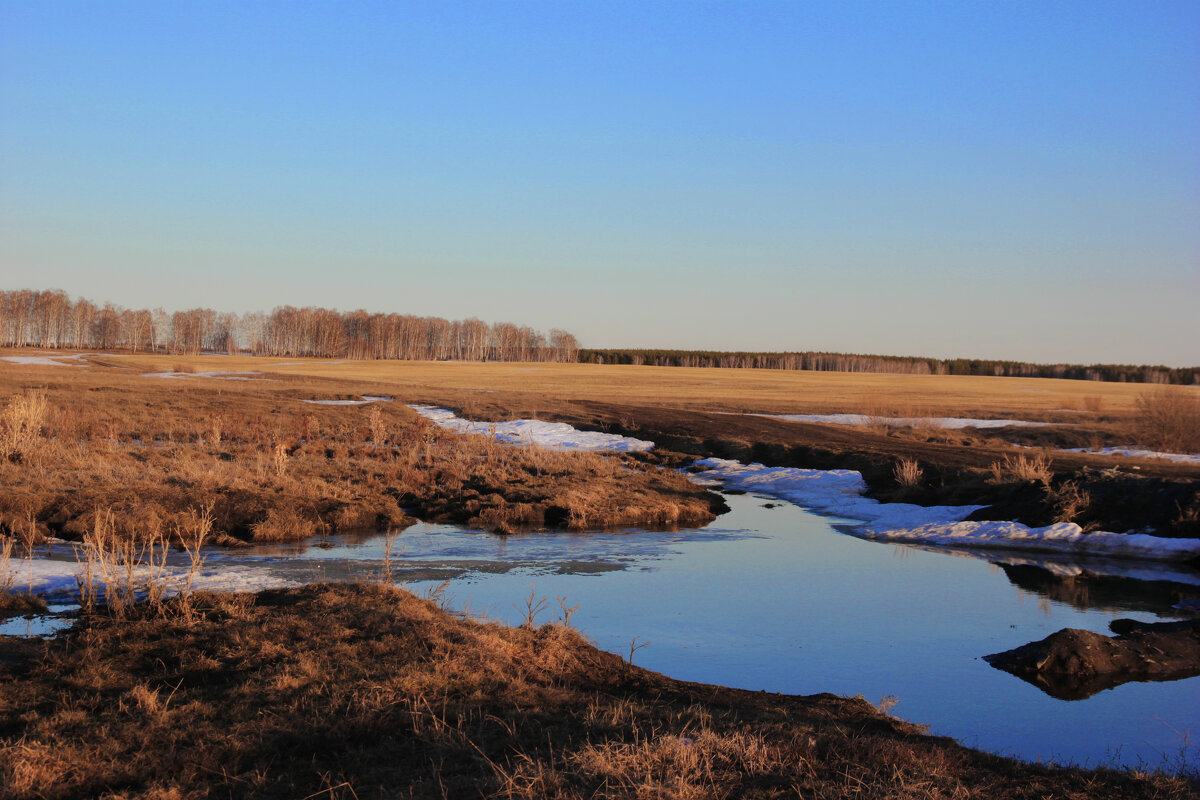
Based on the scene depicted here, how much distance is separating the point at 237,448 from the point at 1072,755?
71.5 ft

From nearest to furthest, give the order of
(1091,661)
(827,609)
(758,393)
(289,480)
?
(1091,661), (827,609), (289,480), (758,393)

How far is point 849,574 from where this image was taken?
1523 centimetres

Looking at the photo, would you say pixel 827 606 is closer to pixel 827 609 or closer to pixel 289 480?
pixel 827 609

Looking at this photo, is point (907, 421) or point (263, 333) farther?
point (263, 333)

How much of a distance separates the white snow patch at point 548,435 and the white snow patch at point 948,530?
8056 millimetres

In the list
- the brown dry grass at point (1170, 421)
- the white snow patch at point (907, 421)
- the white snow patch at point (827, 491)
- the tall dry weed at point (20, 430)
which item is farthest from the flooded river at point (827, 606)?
the white snow patch at point (907, 421)

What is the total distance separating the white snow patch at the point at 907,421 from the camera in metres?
45.1

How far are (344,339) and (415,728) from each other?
491 feet

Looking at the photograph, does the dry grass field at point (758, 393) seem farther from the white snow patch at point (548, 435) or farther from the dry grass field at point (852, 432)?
the white snow patch at point (548, 435)

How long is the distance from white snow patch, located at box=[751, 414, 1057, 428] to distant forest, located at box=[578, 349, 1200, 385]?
10647cm

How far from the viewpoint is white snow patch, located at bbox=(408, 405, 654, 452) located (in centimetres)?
3259

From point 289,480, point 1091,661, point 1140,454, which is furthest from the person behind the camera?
point 1140,454

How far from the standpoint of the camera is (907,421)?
4594 cm

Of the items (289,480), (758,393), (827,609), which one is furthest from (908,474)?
(758,393)
